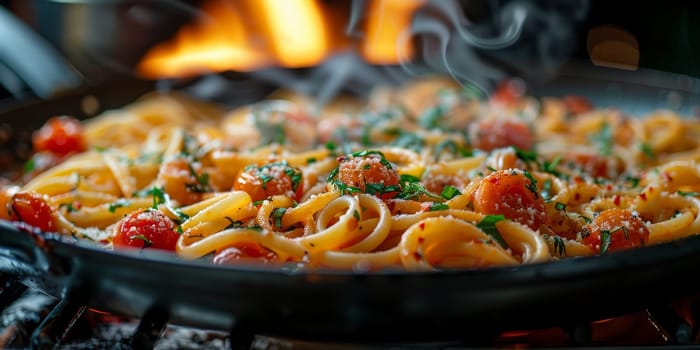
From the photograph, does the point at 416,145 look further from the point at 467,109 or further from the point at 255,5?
the point at 255,5

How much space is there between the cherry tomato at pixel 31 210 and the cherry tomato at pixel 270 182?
2.98 ft

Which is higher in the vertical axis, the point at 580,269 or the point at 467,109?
the point at 580,269

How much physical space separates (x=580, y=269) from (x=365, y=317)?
699 millimetres

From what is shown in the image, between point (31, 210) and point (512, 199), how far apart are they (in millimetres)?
2185

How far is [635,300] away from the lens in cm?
234

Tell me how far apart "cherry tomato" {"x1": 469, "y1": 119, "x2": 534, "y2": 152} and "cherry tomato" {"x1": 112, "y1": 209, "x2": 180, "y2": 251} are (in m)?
2.03

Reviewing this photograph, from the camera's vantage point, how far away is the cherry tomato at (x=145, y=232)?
9.13 feet

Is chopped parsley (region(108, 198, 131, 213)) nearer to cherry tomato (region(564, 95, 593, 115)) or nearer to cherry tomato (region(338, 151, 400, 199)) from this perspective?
cherry tomato (region(338, 151, 400, 199))

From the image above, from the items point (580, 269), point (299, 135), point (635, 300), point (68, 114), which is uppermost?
point (580, 269)

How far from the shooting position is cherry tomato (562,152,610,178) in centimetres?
404

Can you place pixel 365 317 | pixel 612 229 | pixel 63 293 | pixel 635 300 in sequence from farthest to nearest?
1. pixel 612 229
2. pixel 63 293
3. pixel 635 300
4. pixel 365 317

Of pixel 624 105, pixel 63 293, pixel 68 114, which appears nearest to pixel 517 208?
pixel 63 293

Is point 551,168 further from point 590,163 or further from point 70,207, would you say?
point 70,207

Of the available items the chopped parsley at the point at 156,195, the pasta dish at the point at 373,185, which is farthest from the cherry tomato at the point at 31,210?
the chopped parsley at the point at 156,195
